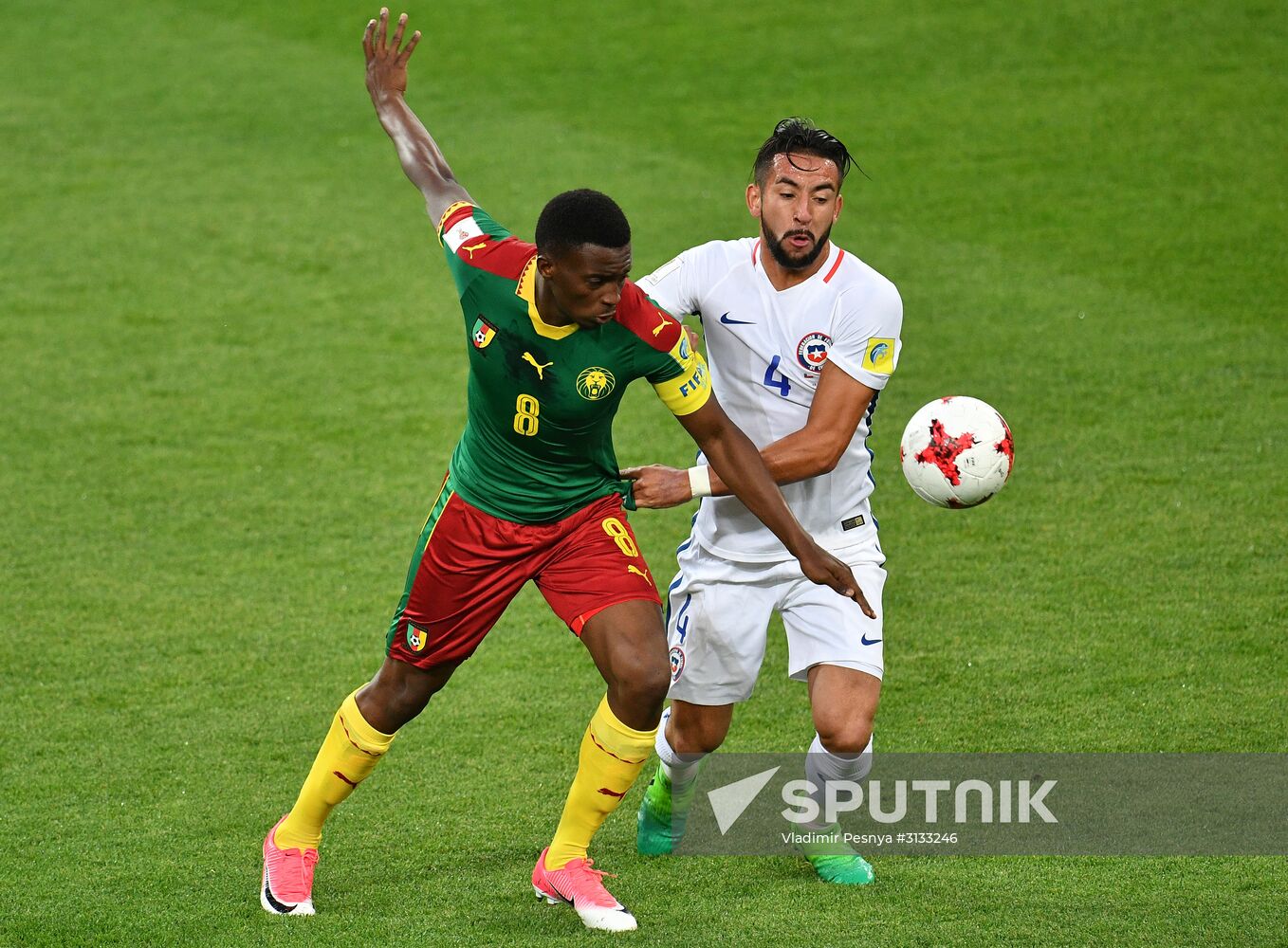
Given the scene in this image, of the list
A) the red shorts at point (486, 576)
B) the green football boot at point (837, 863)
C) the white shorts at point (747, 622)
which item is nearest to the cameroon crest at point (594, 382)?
the red shorts at point (486, 576)

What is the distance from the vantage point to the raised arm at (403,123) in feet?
17.1

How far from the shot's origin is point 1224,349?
1109 centimetres

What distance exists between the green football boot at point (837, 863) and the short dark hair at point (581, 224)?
87.4 inches

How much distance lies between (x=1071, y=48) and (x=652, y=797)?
1337 centimetres

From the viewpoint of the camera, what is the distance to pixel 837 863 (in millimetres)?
5391

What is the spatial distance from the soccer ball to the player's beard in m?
0.72

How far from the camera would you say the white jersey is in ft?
17.7

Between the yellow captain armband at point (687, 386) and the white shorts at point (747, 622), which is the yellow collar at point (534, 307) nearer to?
the yellow captain armband at point (687, 386)

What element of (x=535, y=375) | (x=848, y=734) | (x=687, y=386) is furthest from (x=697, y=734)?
(x=535, y=375)

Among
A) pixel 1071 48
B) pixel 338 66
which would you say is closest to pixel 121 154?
pixel 338 66

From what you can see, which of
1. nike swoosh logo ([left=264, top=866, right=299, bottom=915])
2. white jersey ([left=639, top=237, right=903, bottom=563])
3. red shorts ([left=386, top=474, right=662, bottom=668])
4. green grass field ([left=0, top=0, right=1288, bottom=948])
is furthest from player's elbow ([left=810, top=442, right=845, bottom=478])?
nike swoosh logo ([left=264, top=866, right=299, bottom=915])

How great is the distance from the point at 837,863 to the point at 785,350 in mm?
1738

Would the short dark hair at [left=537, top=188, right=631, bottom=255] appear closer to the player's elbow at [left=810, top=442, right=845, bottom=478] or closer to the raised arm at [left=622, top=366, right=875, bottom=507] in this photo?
the raised arm at [left=622, top=366, right=875, bottom=507]

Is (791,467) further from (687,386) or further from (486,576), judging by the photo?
(486,576)
